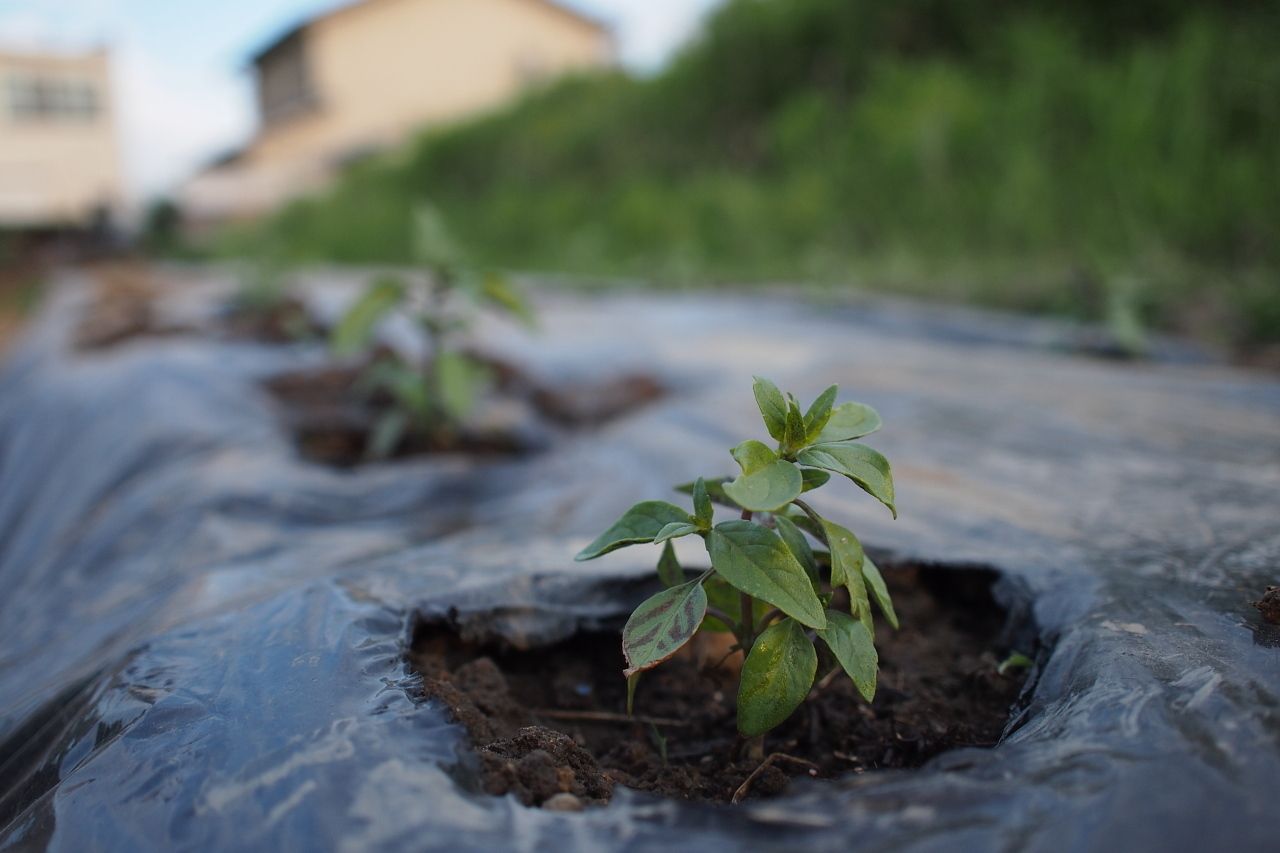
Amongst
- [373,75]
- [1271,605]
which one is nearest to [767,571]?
[1271,605]

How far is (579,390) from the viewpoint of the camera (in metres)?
2.38

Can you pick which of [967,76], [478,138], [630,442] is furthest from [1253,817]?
[478,138]

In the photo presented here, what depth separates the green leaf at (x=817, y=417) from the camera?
70 cm

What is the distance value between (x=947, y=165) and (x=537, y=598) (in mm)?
4441

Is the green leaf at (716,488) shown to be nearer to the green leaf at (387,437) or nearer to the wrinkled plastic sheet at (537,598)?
the wrinkled plastic sheet at (537,598)

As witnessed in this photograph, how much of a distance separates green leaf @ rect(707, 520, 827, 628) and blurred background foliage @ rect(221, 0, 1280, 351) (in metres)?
2.09

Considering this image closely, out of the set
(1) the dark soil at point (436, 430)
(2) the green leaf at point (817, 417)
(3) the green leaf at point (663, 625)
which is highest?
(2) the green leaf at point (817, 417)

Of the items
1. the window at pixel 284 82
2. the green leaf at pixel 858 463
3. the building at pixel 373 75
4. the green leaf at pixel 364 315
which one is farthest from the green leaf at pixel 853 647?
the window at pixel 284 82

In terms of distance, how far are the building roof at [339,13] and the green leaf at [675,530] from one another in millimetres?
20614

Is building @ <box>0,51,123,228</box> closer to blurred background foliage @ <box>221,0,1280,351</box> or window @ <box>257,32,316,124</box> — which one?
window @ <box>257,32,316,124</box>

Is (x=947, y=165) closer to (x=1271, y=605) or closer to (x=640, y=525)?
(x=1271, y=605)

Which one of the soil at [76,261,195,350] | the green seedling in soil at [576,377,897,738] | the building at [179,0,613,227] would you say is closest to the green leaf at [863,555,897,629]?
the green seedling in soil at [576,377,897,738]

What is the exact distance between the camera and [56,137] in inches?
711

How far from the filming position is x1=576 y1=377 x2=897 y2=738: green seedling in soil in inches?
24.7
